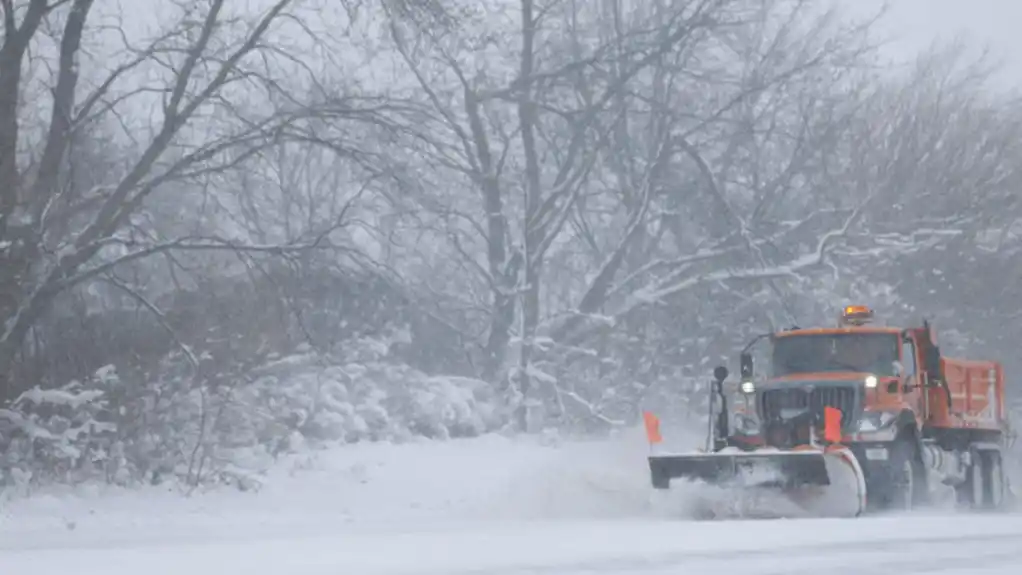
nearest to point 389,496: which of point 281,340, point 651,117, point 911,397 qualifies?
point 281,340

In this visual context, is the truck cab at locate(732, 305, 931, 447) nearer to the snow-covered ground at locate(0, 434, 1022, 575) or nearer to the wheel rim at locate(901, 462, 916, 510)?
the wheel rim at locate(901, 462, 916, 510)

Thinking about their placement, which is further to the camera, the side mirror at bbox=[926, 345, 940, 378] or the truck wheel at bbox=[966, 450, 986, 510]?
the truck wheel at bbox=[966, 450, 986, 510]

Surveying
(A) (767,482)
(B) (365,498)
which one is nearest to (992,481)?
(A) (767,482)

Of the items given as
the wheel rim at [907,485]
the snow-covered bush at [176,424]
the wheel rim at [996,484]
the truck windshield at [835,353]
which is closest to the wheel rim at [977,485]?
the wheel rim at [996,484]

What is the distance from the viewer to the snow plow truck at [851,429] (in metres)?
15.5

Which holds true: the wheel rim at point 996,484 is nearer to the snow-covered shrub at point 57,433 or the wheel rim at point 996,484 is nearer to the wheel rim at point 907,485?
the wheel rim at point 907,485

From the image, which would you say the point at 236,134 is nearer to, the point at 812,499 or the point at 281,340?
the point at 281,340

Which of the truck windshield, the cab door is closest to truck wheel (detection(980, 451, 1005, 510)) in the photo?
the cab door

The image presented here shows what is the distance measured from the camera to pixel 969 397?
1912cm

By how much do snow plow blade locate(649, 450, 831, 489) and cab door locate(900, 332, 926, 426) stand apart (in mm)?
2344

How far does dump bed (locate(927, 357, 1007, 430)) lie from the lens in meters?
18.0

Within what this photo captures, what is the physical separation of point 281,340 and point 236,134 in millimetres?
3250

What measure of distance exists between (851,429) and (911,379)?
1386 millimetres

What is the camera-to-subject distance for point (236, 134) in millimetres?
17562
